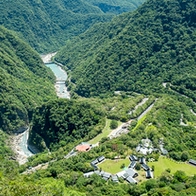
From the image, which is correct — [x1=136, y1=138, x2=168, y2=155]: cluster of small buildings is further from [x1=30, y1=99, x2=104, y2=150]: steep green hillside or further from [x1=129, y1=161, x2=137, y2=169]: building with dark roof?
[x1=30, y1=99, x2=104, y2=150]: steep green hillside

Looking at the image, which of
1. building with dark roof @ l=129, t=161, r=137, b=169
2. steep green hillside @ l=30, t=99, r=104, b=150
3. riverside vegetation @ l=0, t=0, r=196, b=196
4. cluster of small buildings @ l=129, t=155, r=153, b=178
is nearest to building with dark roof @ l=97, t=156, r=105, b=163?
riverside vegetation @ l=0, t=0, r=196, b=196

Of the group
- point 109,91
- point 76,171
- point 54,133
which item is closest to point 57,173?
point 76,171

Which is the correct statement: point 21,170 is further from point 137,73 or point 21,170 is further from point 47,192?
point 137,73

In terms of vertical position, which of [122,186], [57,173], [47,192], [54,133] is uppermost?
[47,192]

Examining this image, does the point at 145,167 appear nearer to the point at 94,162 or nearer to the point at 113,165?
the point at 113,165

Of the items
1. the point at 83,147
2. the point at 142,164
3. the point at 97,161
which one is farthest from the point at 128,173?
the point at 83,147

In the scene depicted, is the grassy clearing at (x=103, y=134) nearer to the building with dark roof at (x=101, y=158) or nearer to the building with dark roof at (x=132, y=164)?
the building with dark roof at (x=101, y=158)

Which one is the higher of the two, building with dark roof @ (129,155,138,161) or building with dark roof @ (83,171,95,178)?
building with dark roof @ (129,155,138,161)
